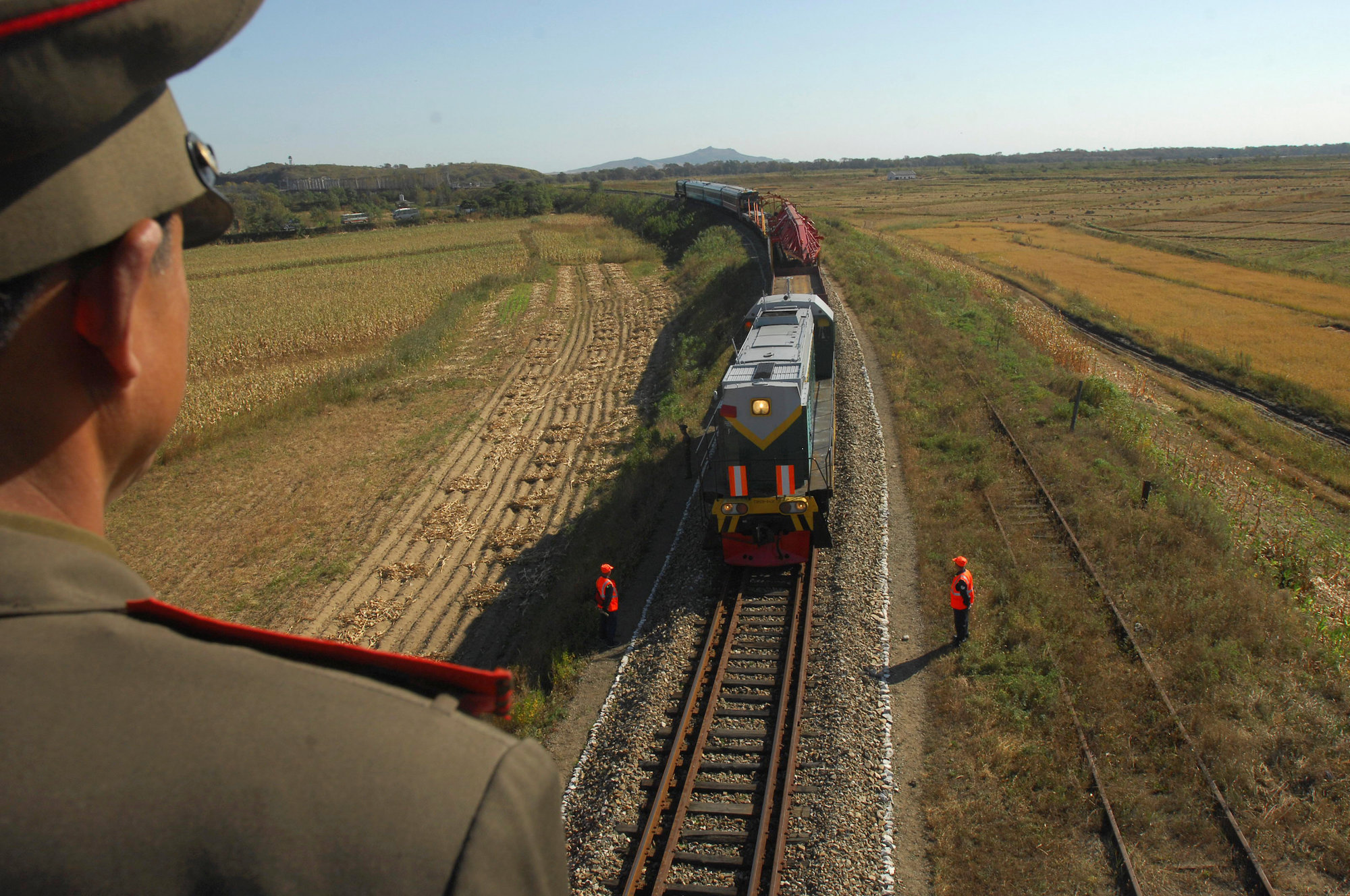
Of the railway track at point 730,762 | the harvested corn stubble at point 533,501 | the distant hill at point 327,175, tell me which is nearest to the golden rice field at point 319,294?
the harvested corn stubble at point 533,501

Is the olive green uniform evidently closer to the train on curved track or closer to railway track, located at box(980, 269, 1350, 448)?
the train on curved track

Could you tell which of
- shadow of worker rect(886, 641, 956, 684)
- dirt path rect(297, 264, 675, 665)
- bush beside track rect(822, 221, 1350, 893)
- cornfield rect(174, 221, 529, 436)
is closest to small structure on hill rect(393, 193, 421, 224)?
cornfield rect(174, 221, 529, 436)

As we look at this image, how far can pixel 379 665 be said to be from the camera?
1044 mm

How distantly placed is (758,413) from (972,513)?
5.14 meters

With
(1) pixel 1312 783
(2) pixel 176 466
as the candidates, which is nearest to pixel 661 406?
(2) pixel 176 466

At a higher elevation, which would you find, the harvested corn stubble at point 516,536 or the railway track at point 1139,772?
the harvested corn stubble at point 516,536

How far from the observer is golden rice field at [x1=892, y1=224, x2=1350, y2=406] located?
111 ft

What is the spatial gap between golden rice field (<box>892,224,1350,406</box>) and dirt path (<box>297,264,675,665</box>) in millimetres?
27722

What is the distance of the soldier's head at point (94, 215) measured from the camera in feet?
2.64

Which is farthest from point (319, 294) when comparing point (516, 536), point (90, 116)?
point (90, 116)

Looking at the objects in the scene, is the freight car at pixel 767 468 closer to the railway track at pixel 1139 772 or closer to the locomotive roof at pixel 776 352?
the locomotive roof at pixel 776 352

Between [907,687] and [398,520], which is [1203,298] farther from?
[398,520]

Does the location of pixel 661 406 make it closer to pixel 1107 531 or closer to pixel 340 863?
pixel 1107 531

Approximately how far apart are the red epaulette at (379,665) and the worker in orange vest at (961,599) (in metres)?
10.9
